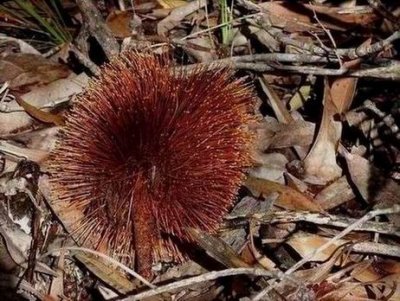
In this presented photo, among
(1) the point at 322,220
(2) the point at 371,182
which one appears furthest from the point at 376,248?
(2) the point at 371,182

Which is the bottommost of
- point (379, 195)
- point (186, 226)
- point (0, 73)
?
point (379, 195)

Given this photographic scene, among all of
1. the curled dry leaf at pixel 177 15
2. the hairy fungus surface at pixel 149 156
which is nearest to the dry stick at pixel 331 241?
the hairy fungus surface at pixel 149 156

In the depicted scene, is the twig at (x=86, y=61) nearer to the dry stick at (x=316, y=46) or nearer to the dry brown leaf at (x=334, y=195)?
the dry stick at (x=316, y=46)

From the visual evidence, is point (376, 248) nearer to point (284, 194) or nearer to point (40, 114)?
point (284, 194)

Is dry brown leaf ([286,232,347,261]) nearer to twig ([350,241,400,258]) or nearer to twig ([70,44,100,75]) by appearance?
twig ([350,241,400,258])

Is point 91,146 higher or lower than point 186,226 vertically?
higher

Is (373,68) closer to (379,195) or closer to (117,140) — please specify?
(379,195)

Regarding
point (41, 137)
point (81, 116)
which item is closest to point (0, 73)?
point (41, 137)
